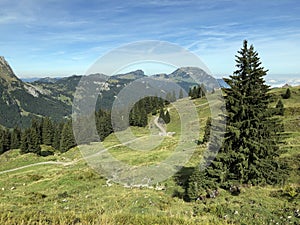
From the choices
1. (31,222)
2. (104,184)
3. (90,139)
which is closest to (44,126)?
(90,139)

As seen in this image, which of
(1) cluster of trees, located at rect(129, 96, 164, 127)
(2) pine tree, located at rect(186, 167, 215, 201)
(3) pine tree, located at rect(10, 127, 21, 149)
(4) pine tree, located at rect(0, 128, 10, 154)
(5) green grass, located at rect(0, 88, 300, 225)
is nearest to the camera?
(5) green grass, located at rect(0, 88, 300, 225)

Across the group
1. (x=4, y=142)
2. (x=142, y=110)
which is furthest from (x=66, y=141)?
(x=142, y=110)

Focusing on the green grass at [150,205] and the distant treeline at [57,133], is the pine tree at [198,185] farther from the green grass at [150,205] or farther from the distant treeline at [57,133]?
the distant treeline at [57,133]

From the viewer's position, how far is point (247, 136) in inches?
930

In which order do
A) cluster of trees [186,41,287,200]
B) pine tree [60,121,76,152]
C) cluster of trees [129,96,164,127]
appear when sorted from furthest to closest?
cluster of trees [129,96,164,127] < pine tree [60,121,76,152] < cluster of trees [186,41,287,200]

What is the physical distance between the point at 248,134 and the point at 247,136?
0.83ft

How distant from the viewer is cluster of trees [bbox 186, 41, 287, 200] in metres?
23.0

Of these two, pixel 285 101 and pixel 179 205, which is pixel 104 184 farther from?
pixel 285 101

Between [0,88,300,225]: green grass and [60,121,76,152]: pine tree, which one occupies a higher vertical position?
[0,88,300,225]: green grass

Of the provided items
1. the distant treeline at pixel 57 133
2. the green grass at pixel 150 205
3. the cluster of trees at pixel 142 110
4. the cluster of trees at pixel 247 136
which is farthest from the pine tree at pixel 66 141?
the cluster of trees at pixel 247 136

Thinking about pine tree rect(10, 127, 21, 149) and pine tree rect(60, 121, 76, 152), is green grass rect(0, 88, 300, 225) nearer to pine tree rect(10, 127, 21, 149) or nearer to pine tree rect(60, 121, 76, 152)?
pine tree rect(60, 121, 76, 152)

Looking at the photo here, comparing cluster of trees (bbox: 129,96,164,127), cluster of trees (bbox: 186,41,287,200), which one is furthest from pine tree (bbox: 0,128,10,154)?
cluster of trees (bbox: 186,41,287,200)

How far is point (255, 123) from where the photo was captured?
2361 centimetres

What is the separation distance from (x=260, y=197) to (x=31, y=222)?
643 inches
